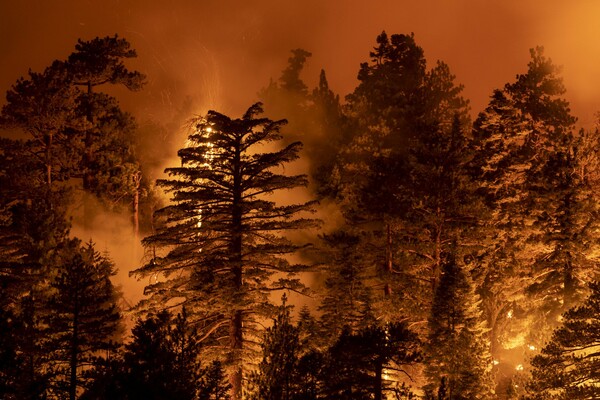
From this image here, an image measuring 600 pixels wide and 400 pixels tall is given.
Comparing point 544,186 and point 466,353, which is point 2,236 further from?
point 544,186

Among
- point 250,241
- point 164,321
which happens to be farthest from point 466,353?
point 164,321

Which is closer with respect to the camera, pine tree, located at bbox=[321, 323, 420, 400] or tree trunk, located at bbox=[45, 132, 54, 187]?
pine tree, located at bbox=[321, 323, 420, 400]

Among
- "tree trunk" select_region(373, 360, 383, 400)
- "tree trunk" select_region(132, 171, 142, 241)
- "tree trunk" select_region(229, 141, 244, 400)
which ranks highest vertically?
"tree trunk" select_region(132, 171, 142, 241)

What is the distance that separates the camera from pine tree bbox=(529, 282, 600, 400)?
60.9ft

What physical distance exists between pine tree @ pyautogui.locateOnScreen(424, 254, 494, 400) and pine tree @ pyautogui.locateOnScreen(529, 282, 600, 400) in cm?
403

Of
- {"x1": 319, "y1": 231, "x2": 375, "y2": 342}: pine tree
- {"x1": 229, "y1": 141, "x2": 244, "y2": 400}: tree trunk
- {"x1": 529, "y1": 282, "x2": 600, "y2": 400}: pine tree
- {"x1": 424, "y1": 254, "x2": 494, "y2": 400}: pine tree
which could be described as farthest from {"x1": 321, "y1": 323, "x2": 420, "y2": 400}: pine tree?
{"x1": 319, "y1": 231, "x2": 375, "y2": 342}: pine tree

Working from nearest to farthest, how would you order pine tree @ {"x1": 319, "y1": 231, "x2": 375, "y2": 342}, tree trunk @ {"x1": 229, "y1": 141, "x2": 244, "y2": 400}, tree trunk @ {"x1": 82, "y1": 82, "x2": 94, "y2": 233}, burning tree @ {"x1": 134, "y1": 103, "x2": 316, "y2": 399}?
1. tree trunk @ {"x1": 229, "y1": 141, "x2": 244, "y2": 400}
2. burning tree @ {"x1": 134, "y1": 103, "x2": 316, "y2": 399}
3. pine tree @ {"x1": 319, "y1": 231, "x2": 375, "y2": 342}
4. tree trunk @ {"x1": 82, "y1": 82, "x2": 94, "y2": 233}

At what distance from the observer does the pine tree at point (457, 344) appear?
2391 centimetres

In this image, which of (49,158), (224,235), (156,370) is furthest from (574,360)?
(49,158)

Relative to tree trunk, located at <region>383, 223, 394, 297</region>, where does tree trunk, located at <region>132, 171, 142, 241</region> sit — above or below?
above

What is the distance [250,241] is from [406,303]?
10689 millimetres

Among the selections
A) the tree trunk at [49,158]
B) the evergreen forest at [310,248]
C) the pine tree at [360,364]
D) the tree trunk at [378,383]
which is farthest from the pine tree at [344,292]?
the tree trunk at [49,158]

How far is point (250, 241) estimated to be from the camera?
72.9 ft

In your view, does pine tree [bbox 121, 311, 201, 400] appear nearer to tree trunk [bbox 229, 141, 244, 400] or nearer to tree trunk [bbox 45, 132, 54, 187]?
tree trunk [bbox 229, 141, 244, 400]
